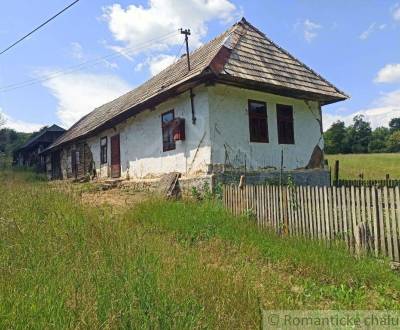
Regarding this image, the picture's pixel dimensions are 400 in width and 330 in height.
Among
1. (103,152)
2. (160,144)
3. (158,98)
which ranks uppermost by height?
(158,98)

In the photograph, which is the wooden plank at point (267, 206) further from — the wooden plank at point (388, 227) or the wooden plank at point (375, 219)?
the wooden plank at point (388, 227)

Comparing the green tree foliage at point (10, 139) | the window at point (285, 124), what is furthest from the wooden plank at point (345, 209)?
the green tree foliage at point (10, 139)

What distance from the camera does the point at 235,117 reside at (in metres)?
11.1

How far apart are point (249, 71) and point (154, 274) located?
350 inches

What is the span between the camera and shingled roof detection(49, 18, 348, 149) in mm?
10297

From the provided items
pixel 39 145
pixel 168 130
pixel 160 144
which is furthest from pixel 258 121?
pixel 39 145

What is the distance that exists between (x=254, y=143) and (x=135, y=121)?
5807 mm

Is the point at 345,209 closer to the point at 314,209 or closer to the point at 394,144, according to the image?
the point at 314,209

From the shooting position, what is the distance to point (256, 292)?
11.5 ft

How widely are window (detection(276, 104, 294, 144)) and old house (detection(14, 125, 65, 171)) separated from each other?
24304 mm

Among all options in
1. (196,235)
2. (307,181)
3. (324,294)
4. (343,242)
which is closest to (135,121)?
(307,181)

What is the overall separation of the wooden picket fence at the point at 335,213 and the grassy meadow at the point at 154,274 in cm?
45

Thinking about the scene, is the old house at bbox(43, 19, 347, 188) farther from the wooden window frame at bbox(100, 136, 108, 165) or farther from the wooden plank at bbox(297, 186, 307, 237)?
the wooden plank at bbox(297, 186, 307, 237)

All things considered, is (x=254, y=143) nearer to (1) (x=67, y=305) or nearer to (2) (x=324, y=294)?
(2) (x=324, y=294)
